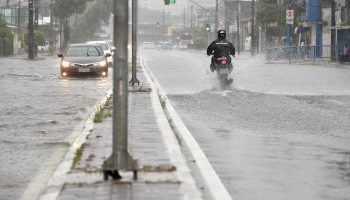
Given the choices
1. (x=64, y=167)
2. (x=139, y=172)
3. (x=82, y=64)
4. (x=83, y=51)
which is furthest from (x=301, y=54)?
(x=139, y=172)

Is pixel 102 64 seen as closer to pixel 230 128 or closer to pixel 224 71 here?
pixel 224 71

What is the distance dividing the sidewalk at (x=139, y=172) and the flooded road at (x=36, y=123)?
0.42 m

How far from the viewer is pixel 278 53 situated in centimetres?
6481

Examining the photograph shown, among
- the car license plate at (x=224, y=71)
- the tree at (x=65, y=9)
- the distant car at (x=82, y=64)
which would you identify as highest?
the tree at (x=65, y=9)

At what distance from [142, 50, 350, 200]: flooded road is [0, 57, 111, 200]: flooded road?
6.66 ft

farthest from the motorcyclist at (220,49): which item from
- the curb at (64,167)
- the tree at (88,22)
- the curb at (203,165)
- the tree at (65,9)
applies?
the tree at (88,22)

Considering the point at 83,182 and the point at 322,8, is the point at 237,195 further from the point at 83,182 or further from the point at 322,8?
the point at 322,8

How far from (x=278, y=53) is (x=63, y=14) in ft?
96.9

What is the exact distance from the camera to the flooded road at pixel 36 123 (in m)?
9.50

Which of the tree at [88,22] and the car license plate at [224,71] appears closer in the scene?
the car license plate at [224,71]

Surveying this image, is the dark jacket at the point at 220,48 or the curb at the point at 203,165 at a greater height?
the dark jacket at the point at 220,48

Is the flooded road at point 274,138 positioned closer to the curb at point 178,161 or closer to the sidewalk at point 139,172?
the curb at point 178,161

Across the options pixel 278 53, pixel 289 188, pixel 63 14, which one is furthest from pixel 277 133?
pixel 63 14

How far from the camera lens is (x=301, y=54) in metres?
61.9
